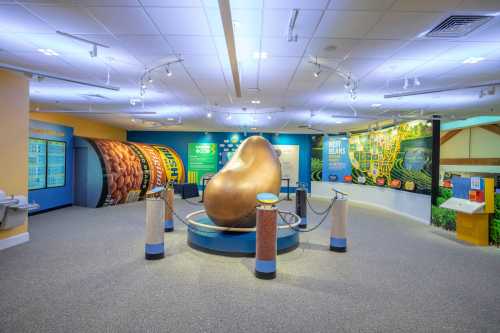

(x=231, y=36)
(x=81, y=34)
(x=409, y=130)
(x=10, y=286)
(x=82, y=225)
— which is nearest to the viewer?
(x=231, y=36)

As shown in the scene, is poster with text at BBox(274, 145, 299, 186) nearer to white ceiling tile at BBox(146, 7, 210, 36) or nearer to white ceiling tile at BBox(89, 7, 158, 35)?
white ceiling tile at BBox(146, 7, 210, 36)

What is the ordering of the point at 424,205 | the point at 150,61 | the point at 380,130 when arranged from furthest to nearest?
the point at 380,130, the point at 424,205, the point at 150,61

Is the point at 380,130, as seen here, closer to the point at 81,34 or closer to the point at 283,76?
the point at 283,76

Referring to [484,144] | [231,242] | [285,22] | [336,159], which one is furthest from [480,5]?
[484,144]

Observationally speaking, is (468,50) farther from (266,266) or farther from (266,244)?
(266,266)

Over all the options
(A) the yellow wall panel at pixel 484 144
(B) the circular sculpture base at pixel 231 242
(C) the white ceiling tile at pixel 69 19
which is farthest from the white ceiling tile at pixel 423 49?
(A) the yellow wall panel at pixel 484 144

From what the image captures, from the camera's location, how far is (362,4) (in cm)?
317

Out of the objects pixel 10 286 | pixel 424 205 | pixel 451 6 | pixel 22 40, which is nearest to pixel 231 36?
pixel 451 6

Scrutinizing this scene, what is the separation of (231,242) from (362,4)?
3.81 meters

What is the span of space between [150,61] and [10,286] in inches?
148

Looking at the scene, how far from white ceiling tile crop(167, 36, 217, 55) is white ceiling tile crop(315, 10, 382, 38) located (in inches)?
60.6

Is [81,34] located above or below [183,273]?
above

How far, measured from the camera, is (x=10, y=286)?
3.59 metres

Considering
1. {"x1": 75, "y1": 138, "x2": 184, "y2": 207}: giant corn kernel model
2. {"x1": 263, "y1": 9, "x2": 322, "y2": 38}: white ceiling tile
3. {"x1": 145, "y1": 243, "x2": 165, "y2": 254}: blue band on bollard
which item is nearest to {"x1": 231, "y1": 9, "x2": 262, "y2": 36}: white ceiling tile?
{"x1": 263, "y1": 9, "x2": 322, "y2": 38}: white ceiling tile
